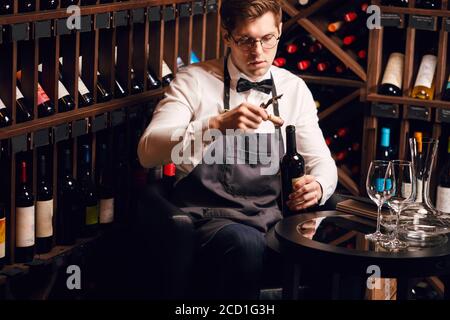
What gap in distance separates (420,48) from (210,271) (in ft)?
6.67

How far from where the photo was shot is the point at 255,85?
3.74 m

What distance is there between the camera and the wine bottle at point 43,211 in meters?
3.57

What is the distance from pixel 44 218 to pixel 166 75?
3.75 feet

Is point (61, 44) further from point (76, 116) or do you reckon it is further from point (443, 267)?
point (443, 267)

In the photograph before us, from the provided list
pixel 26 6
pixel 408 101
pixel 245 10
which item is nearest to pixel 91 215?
pixel 26 6

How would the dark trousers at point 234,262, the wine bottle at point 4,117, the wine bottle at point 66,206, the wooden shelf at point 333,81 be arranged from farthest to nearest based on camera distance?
the wooden shelf at point 333,81 → the wine bottle at point 66,206 → the wine bottle at point 4,117 → the dark trousers at point 234,262

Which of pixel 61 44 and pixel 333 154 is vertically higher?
pixel 61 44

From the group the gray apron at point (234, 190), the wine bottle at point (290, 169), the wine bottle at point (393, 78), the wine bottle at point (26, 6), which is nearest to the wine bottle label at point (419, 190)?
the wine bottle at point (290, 169)

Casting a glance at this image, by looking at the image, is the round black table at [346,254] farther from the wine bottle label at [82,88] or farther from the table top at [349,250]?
the wine bottle label at [82,88]

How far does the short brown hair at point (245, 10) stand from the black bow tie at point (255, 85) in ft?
0.76

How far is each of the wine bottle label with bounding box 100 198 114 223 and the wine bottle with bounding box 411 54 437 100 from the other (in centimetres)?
164

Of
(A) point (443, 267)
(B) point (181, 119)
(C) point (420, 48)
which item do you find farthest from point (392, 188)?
(C) point (420, 48)

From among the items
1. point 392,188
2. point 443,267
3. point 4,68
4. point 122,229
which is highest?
point 4,68

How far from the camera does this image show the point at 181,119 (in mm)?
3600
